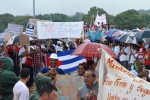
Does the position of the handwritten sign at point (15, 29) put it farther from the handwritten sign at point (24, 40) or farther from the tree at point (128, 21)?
the tree at point (128, 21)

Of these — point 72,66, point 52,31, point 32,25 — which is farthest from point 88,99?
point 32,25

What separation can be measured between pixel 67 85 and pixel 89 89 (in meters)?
1.62

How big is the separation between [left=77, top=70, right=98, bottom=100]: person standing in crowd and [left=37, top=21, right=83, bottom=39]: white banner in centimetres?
989

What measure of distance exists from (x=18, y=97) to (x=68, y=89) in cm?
182

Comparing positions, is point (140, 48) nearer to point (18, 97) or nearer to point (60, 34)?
point (60, 34)

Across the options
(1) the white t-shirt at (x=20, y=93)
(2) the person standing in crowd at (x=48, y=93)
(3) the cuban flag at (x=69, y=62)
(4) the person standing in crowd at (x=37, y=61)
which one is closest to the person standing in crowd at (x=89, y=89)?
(1) the white t-shirt at (x=20, y=93)

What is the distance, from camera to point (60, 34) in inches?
667

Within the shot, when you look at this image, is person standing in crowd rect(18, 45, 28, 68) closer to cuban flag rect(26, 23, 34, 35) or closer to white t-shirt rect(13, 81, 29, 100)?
cuban flag rect(26, 23, 34, 35)

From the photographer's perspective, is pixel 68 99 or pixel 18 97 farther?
pixel 68 99

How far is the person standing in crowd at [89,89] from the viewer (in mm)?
6676

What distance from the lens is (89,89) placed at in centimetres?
676

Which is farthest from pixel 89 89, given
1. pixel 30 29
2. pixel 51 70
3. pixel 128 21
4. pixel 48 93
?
pixel 128 21

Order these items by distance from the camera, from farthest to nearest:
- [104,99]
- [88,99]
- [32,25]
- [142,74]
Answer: [32,25], [142,74], [88,99], [104,99]

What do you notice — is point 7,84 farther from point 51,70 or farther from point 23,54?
point 23,54
